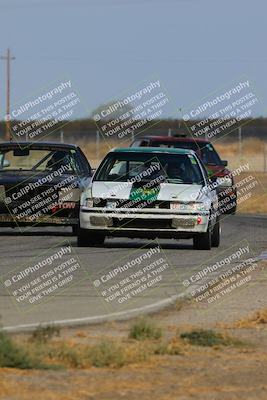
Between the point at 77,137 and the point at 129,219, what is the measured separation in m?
59.5

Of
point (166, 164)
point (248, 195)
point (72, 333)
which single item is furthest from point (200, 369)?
point (248, 195)

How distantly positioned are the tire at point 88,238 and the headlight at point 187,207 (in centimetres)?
112

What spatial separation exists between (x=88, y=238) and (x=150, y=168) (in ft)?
4.93

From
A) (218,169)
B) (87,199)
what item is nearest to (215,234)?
(87,199)

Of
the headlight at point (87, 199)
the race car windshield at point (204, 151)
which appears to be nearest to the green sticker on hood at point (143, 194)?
the headlight at point (87, 199)

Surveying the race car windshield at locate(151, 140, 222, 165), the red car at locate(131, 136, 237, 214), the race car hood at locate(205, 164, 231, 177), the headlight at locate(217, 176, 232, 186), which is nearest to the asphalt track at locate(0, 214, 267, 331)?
the red car at locate(131, 136, 237, 214)

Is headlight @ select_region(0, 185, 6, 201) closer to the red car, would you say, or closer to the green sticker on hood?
the green sticker on hood

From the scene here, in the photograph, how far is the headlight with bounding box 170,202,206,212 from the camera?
2027 cm

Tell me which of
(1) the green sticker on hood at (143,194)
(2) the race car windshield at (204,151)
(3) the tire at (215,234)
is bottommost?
(2) the race car windshield at (204,151)

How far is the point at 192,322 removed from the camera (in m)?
12.5

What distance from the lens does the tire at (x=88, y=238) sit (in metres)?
20.4

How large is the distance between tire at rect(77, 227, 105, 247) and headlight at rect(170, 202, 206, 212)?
1124mm

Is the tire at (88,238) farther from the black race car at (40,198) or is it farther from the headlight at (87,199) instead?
the black race car at (40,198)

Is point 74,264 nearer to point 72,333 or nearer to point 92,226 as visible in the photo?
point 92,226
